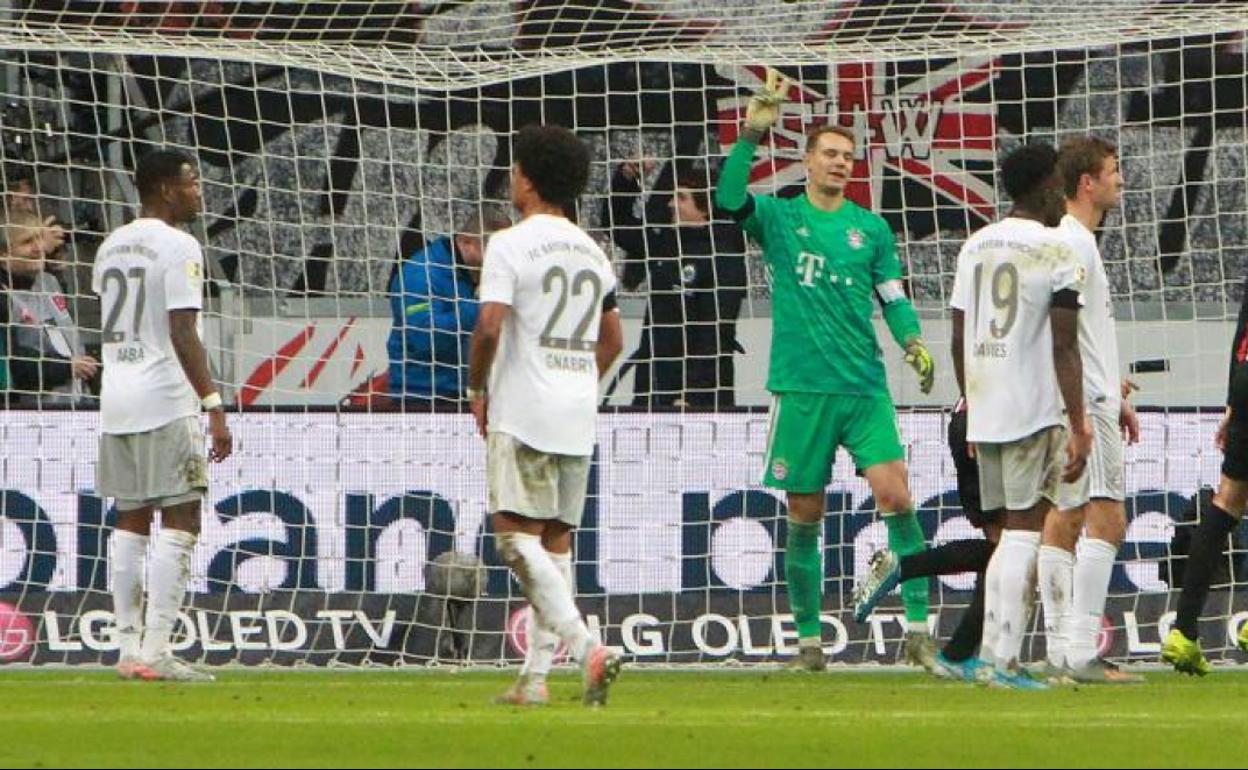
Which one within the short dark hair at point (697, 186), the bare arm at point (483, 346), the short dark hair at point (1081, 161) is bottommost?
the bare arm at point (483, 346)

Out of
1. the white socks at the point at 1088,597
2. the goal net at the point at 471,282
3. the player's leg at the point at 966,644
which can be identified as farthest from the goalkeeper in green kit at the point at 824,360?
the goal net at the point at 471,282

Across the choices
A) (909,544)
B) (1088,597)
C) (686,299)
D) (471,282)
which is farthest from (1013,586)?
(471,282)

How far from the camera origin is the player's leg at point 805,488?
1166 cm

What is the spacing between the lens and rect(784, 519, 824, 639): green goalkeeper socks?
1165cm

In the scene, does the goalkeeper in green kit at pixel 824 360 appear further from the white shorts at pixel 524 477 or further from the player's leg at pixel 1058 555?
the white shorts at pixel 524 477

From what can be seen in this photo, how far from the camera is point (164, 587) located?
1062 centimetres

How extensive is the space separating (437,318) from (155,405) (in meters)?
3.39

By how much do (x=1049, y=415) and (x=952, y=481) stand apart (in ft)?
11.5

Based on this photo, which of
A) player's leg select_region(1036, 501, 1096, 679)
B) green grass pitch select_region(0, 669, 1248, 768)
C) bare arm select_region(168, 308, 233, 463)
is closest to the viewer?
green grass pitch select_region(0, 669, 1248, 768)

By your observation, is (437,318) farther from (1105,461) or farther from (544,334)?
(544,334)

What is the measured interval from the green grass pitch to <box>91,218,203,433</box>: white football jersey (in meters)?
1.04

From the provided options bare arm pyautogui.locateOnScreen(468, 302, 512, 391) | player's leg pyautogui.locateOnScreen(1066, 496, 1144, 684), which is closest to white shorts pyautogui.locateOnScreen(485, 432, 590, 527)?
bare arm pyautogui.locateOnScreen(468, 302, 512, 391)

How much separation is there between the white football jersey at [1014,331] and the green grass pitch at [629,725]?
965mm

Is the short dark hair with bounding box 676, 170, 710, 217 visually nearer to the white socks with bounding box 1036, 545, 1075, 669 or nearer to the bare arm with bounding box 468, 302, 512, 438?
the white socks with bounding box 1036, 545, 1075, 669
